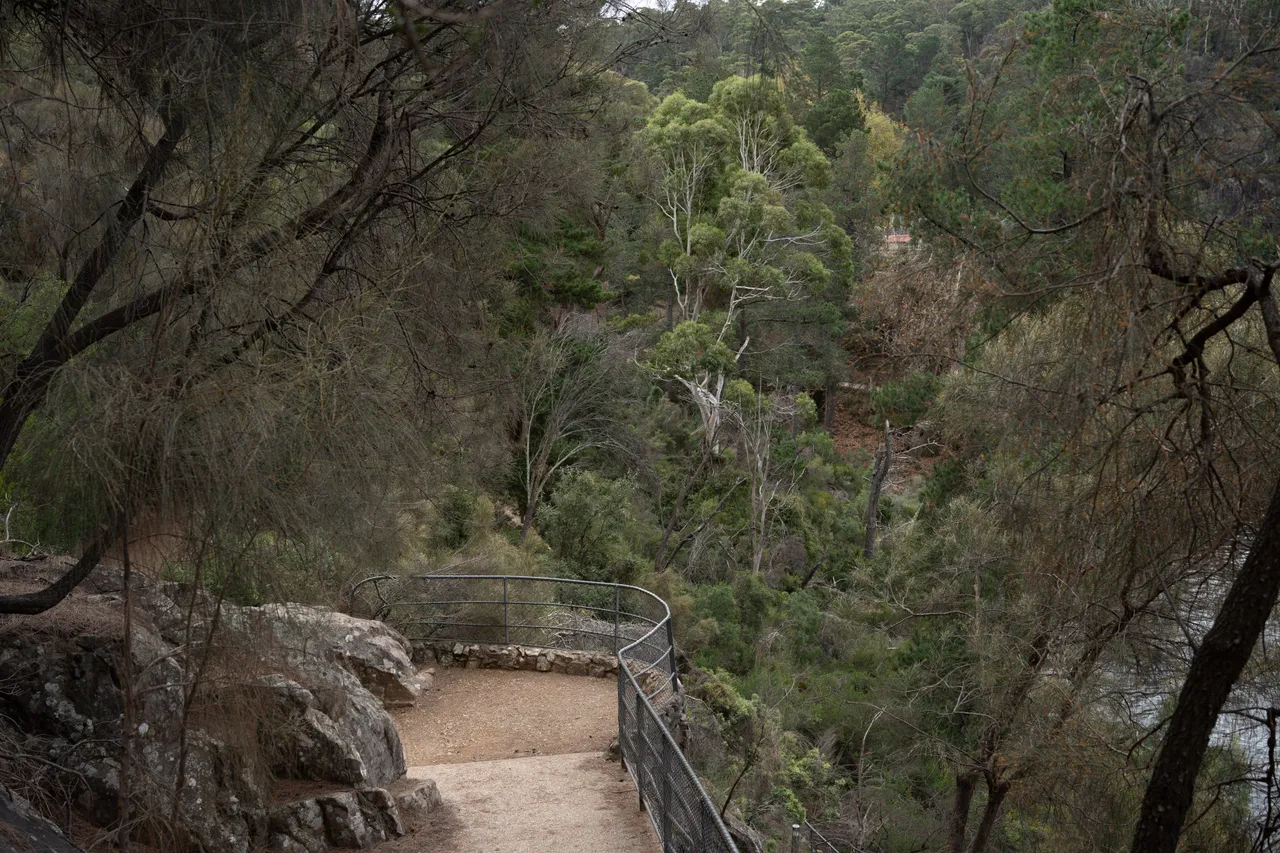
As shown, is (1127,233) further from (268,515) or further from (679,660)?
(679,660)

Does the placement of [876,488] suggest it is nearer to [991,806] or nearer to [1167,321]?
[991,806]

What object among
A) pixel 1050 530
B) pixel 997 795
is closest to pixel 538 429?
Answer: pixel 997 795

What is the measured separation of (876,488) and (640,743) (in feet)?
75.1

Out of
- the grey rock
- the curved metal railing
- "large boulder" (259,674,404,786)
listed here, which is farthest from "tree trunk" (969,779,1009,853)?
"large boulder" (259,674,404,786)

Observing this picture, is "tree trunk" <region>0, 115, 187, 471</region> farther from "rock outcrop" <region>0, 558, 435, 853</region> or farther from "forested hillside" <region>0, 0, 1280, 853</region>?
"rock outcrop" <region>0, 558, 435, 853</region>

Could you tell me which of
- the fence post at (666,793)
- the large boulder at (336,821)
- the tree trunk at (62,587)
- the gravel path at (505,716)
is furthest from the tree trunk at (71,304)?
the gravel path at (505,716)

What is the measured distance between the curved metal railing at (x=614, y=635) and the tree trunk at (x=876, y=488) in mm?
12407

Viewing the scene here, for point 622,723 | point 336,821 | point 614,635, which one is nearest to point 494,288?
point 622,723

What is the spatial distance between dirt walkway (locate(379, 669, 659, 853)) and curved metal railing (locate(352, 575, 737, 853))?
0.35 m

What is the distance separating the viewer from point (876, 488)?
100 ft

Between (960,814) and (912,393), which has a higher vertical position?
(912,393)

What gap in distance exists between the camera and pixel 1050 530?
22.6 ft

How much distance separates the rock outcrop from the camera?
20.1 feet

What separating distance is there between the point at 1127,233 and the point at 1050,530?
2137mm
